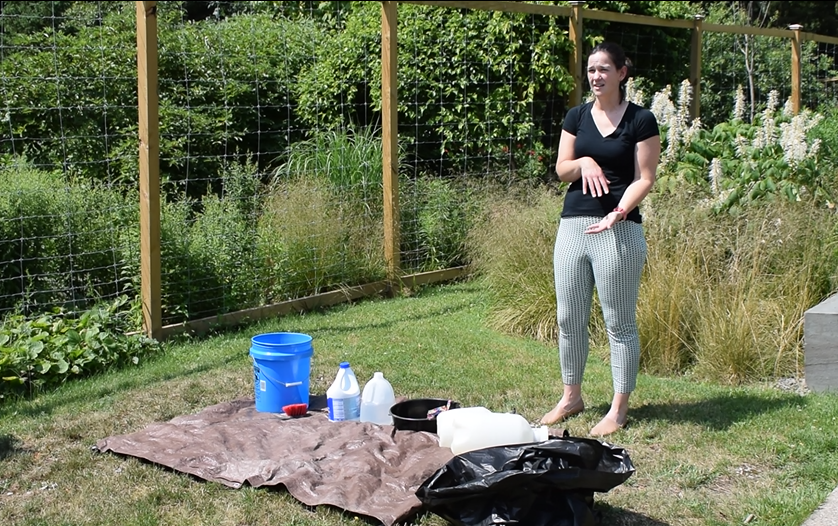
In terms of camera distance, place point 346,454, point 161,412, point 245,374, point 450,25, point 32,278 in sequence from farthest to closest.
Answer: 1. point 450,25
2. point 32,278
3. point 245,374
4. point 161,412
5. point 346,454

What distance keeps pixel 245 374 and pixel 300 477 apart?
6.15ft

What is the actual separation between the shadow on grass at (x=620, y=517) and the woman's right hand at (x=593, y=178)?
1.57m

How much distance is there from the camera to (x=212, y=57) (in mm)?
9969

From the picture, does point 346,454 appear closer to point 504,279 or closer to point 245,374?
point 245,374

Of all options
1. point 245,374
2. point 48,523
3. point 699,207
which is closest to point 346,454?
point 48,523

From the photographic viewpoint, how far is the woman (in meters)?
4.62

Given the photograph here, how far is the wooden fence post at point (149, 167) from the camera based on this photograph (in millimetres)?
6250

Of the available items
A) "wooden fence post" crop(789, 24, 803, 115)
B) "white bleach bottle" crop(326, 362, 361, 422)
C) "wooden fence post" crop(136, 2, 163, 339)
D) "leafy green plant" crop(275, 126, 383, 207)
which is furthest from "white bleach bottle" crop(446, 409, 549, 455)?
"wooden fence post" crop(789, 24, 803, 115)

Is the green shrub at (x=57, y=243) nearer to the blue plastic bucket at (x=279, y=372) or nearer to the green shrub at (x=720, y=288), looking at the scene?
the blue plastic bucket at (x=279, y=372)

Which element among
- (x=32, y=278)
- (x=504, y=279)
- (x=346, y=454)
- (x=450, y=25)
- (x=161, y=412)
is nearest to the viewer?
(x=346, y=454)

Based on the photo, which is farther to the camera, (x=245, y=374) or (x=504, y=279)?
(x=504, y=279)

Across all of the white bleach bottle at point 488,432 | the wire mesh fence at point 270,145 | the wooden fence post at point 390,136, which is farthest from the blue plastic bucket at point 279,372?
the wooden fence post at point 390,136

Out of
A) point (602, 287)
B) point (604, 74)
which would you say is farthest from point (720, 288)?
point (604, 74)

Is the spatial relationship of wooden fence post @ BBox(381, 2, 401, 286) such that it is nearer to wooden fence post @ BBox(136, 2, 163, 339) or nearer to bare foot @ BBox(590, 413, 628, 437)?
wooden fence post @ BBox(136, 2, 163, 339)
